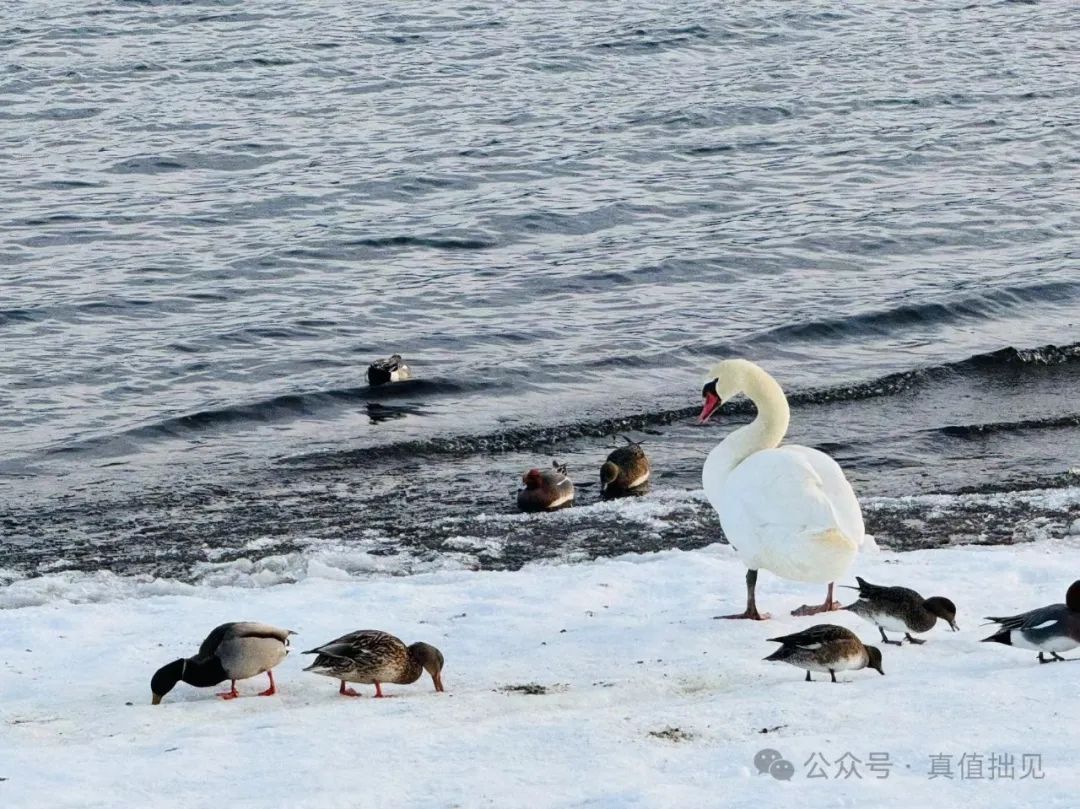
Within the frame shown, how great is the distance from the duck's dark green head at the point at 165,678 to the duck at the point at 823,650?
266 centimetres

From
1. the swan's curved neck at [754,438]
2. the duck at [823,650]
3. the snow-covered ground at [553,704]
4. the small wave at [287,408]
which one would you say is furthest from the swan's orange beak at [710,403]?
the small wave at [287,408]

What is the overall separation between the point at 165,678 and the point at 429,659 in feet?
3.91

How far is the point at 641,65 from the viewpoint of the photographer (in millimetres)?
29625

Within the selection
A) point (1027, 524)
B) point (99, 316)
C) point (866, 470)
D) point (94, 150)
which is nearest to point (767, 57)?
point (94, 150)

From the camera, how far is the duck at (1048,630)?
24.8 ft

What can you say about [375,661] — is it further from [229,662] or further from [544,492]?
[544,492]

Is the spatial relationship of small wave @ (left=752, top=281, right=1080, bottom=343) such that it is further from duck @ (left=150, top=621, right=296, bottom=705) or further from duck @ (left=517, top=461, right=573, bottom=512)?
duck @ (left=150, top=621, right=296, bottom=705)

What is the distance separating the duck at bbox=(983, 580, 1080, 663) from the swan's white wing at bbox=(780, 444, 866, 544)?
0.99m

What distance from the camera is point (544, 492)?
40.6ft

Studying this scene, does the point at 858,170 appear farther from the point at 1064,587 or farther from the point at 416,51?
the point at 1064,587

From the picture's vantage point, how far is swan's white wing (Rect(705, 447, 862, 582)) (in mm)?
8344

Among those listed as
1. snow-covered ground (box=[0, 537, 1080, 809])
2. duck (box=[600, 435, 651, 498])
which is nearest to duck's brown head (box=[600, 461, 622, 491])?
duck (box=[600, 435, 651, 498])

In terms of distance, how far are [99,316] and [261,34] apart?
1512cm

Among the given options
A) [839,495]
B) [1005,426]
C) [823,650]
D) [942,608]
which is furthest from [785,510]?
[1005,426]
